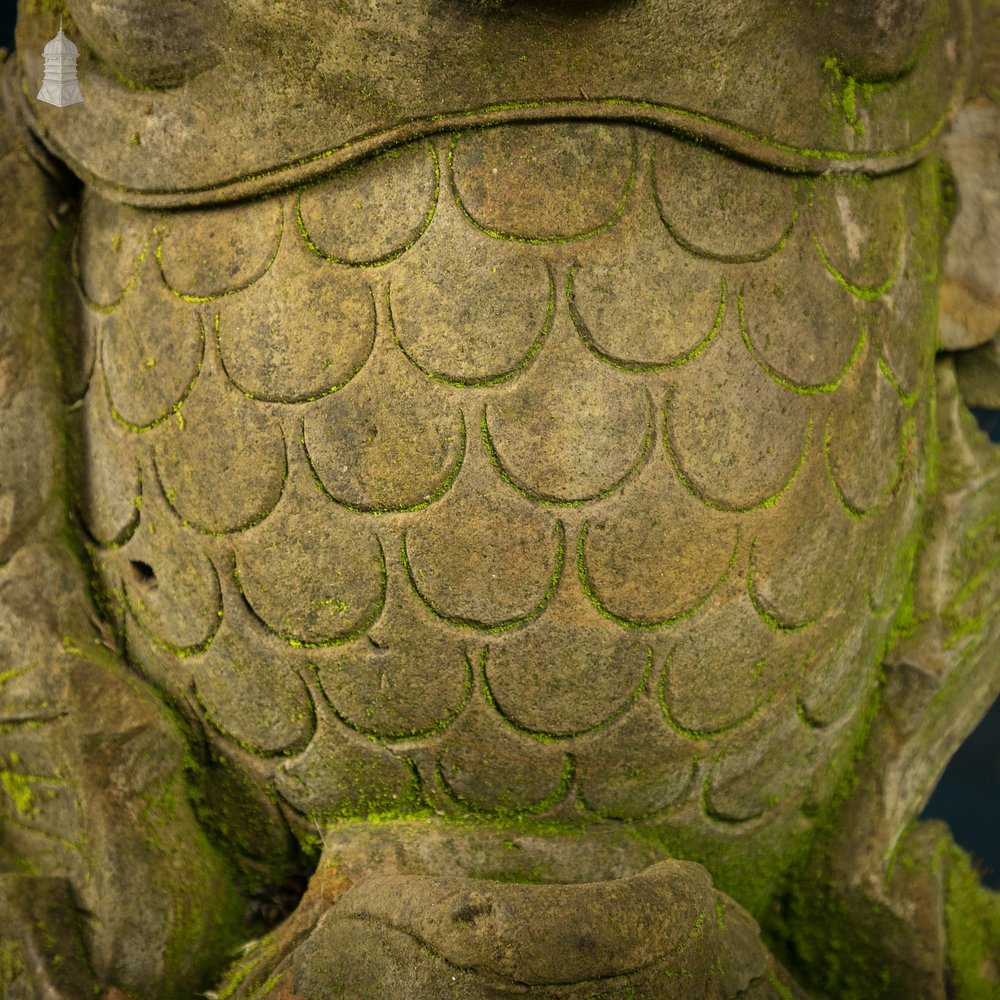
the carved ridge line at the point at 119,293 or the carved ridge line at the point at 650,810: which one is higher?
the carved ridge line at the point at 119,293

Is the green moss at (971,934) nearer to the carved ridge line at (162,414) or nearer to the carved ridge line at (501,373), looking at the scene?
the carved ridge line at (501,373)

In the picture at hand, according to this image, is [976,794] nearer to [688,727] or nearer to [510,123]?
[688,727]

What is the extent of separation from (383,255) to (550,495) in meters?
0.32

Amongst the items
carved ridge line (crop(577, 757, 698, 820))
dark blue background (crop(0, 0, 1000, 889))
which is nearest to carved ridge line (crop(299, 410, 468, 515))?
carved ridge line (crop(577, 757, 698, 820))

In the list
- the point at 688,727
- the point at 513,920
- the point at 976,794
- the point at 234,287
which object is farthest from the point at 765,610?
the point at 976,794

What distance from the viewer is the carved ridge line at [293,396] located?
1.41 metres

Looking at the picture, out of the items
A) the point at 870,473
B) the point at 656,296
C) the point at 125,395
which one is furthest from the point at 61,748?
the point at 870,473

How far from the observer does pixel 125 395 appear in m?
1.57

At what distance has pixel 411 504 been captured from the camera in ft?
4.62

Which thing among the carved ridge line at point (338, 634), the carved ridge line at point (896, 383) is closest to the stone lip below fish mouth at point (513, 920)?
the carved ridge line at point (338, 634)

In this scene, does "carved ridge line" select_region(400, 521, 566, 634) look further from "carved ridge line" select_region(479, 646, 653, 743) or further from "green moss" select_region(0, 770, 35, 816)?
"green moss" select_region(0, 770, 35, 816)

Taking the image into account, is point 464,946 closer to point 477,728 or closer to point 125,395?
point 477,728

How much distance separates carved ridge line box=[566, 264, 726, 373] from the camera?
4.53 feet

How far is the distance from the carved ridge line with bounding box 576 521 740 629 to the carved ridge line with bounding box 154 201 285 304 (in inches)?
18.3
